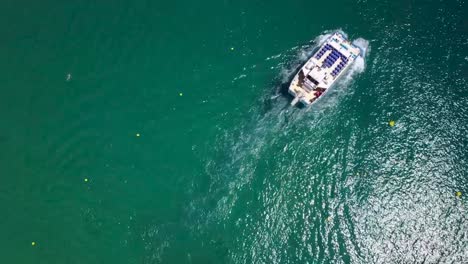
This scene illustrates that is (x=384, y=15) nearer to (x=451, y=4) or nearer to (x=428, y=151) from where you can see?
(x=451, y=4)

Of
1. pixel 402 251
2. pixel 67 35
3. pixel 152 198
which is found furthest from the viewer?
pixel 67 35

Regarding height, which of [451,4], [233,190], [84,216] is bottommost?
[84,216]

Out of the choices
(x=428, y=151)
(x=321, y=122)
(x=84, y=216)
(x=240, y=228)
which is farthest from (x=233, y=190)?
(x=428, y=151)

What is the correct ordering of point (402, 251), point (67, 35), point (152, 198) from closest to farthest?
point (402, 251), point (152, 198), point (67, 35)
